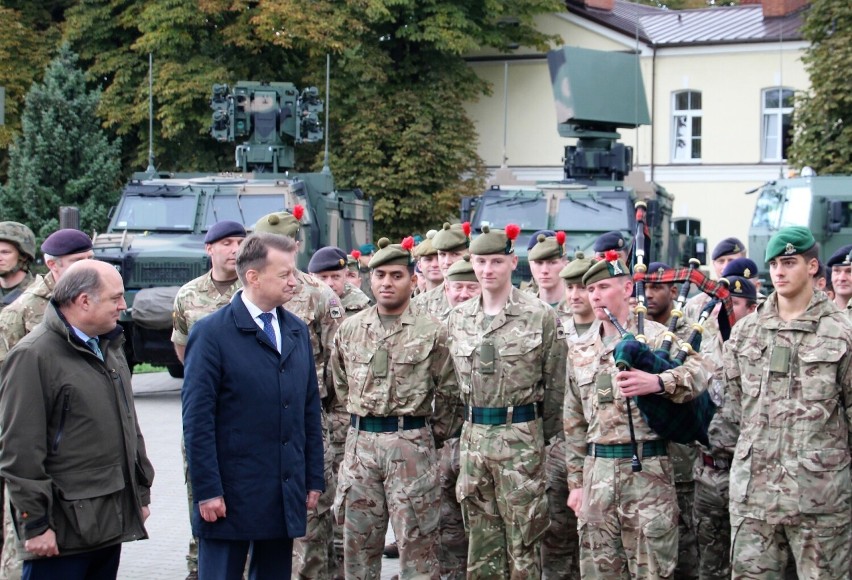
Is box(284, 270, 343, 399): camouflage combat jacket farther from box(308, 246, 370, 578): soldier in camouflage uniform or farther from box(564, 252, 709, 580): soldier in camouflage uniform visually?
box(564, 252, 709, 580): soldier in camouflage uniform

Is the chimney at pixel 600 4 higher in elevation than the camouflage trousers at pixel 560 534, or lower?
higher

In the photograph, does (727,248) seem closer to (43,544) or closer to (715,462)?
(715,462)

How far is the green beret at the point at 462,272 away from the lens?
312 inches

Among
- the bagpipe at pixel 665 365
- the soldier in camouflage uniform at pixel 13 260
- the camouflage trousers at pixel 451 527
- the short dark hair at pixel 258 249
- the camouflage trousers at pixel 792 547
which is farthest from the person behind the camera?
the soldier in camouflage uniform at pixel 13 260

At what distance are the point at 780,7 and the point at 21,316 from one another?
29.5 metres

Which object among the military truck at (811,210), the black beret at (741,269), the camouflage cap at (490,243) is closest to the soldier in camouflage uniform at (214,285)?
the camouflage cap at (490,243)

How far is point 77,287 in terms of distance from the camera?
516 centimetres

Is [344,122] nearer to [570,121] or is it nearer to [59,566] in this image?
[570,121]

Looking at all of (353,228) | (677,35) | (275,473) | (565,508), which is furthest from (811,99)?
(275,473)

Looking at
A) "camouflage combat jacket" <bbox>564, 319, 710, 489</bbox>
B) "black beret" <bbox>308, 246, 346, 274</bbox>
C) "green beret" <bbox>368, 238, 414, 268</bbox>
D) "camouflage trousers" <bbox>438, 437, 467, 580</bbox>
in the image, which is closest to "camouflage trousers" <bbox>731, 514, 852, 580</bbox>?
"camouflage combat jacket" <bbox>564, 319, 710, 489</bbox>

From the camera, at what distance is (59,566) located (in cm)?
501

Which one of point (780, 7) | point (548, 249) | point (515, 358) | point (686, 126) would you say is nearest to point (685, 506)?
point (515, 358)

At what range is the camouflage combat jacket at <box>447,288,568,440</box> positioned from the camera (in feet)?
21.6

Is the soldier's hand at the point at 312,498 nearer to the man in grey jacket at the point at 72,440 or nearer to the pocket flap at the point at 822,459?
the man in grey jacket at the point at 72,440
